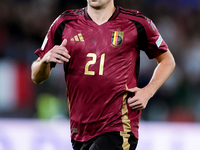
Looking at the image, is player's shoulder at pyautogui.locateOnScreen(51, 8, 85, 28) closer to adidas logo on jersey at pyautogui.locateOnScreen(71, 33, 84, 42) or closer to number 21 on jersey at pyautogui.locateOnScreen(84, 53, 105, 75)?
adidas logo on jersey at pyautogui.locateOnScreen(71, 33, 84, 42)

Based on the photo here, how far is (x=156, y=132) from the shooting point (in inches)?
230

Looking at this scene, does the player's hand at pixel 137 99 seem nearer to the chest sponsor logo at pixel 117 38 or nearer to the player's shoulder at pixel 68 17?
the chest sponsor logo at pixel 117 38

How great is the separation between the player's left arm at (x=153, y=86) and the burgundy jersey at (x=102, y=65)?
63 mm

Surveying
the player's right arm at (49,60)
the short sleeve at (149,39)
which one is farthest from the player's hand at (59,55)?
the short sleeve at (149,39)

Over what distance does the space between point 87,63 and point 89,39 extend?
0.21 meters

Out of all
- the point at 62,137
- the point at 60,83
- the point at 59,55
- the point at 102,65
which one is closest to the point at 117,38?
the point at 102,65

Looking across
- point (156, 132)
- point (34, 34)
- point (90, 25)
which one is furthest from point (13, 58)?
point (90, 25)

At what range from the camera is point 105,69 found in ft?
10.6

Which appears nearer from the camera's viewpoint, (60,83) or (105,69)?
(105,69)

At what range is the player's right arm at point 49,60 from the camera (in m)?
2.94

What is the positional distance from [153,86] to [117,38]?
1.65ft

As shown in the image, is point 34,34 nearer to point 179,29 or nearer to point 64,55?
point 179,29

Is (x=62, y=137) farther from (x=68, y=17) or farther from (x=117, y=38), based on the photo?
(x=117, y=38)

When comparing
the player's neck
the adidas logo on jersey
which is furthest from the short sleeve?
the adidas logo on jersey
